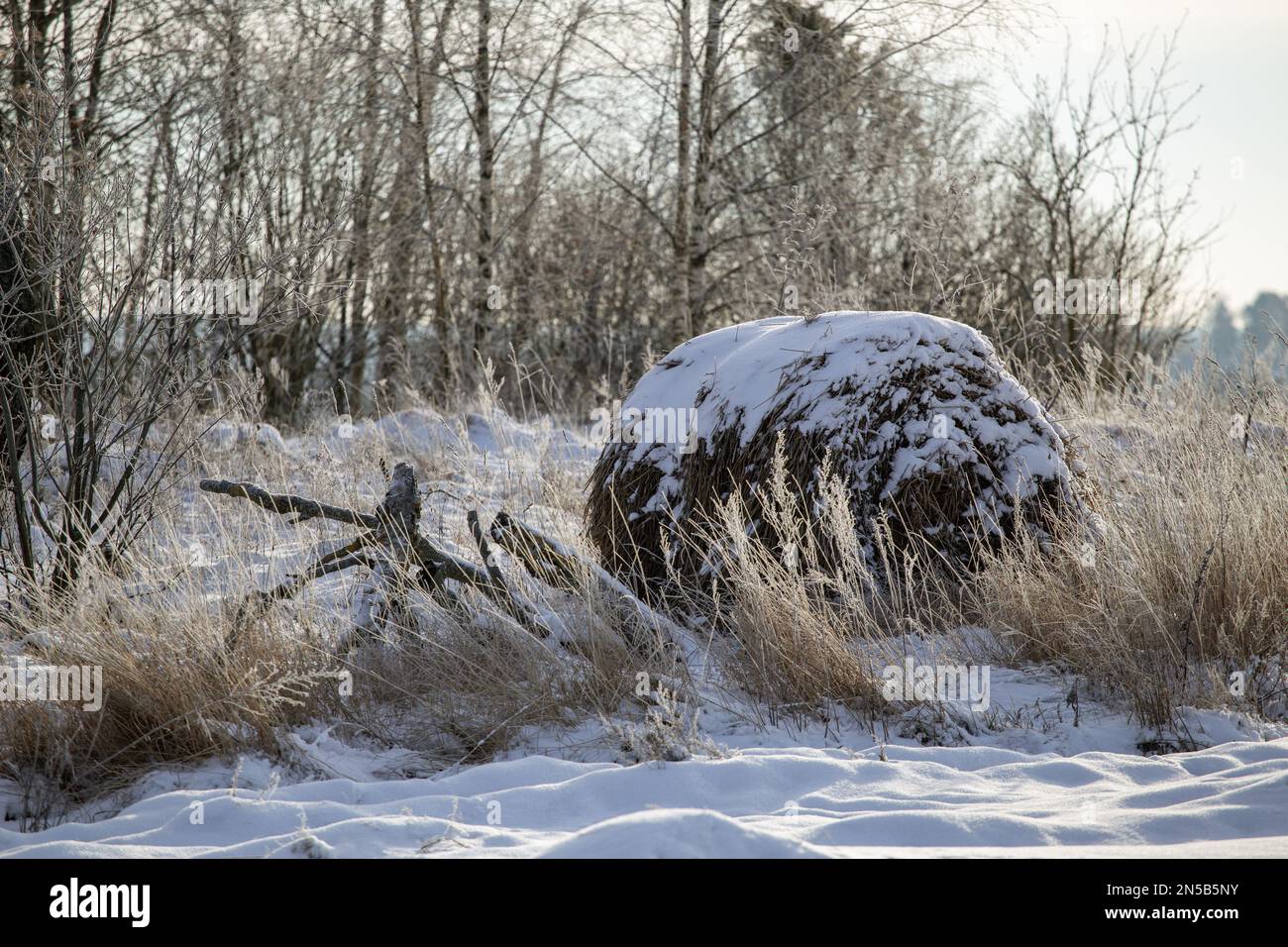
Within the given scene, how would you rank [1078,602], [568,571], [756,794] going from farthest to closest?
[568,571] < [1078,602] < [756,794]

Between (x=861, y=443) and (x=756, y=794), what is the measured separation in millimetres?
1953

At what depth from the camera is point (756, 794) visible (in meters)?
2.89

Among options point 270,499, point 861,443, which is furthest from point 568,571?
point 861,443

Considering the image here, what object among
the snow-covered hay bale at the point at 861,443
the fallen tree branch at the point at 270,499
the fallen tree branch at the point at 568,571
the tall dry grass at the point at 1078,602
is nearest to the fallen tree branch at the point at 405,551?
the fallen tree branch at the point at 270,499

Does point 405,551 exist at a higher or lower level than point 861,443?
lower

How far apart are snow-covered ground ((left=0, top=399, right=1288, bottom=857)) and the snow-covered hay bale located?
824 millimetres

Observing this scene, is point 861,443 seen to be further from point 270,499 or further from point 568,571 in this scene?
point 270,499

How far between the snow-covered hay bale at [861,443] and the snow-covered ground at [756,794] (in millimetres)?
824

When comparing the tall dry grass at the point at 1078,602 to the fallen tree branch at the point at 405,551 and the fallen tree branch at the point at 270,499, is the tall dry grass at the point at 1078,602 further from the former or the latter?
the fallen tree branch at the point at 270,499

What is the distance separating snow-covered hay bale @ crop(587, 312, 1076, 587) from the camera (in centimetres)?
438

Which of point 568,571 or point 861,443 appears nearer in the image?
point 568,571
